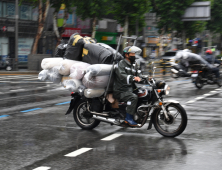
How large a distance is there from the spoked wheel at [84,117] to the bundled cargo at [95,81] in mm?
668

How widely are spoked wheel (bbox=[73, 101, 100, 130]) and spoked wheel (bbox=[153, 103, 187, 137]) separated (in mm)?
1351

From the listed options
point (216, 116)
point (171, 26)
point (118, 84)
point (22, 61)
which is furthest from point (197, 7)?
point (118, 84)

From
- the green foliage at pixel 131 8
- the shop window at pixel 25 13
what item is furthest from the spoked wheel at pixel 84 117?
the shop window at pixel 25 13

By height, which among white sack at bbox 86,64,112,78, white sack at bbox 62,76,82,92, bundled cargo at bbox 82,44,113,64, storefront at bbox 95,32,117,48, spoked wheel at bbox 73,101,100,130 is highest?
storefront at bbox 95,32,117,48

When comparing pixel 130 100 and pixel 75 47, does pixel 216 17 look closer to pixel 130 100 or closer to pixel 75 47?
pixel 75 47

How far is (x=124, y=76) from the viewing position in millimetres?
7355

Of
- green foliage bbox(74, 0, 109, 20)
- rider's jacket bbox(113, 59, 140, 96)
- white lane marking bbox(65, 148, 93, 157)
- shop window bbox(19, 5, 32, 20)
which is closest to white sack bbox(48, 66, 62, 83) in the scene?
rider's jacket bbox(113, 59, 140, 96)

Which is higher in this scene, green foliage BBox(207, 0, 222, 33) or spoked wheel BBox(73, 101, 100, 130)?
green foliage BBox(207, 0, 222, 33)

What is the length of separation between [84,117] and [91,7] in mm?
27165

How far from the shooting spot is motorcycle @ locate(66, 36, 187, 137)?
285 inches

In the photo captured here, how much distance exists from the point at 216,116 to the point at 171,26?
3368cm

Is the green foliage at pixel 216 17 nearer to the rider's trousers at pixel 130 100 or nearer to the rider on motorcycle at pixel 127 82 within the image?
the rider on motorcycle at pixel 127 82

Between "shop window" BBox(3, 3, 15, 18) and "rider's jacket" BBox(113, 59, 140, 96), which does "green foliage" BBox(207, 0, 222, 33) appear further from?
"rider's jacket" BBox(113, 59, 140, 96)

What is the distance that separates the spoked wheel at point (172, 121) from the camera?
7125mm
